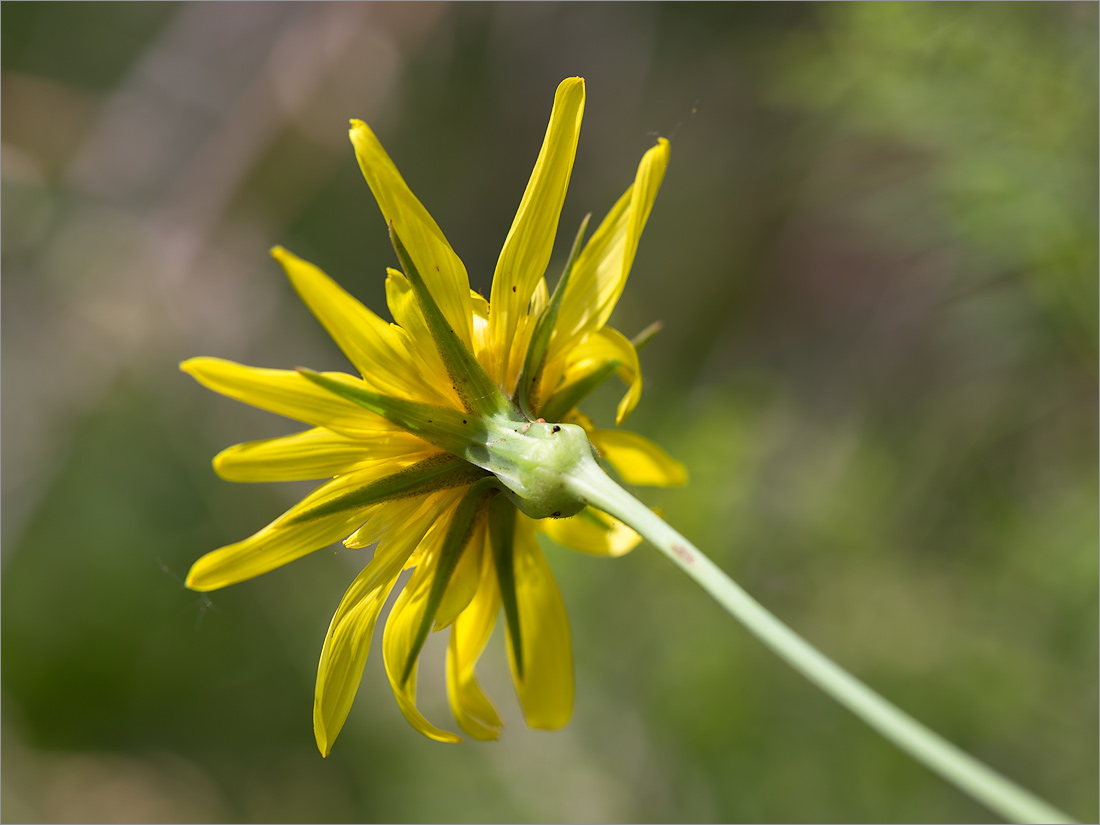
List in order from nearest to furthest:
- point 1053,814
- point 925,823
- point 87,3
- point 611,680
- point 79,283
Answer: point 1053,814, point 925,823, point 611,680, point 79,283, point 87,3

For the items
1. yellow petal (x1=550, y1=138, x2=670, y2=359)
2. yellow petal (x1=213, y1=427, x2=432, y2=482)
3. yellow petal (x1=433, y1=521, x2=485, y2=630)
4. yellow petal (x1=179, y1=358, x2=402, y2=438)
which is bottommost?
yellow petal (x1=433, y1=521, x2=485, y2=630)

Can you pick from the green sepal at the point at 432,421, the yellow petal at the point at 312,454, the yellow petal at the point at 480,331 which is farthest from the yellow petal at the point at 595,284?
the yellow petal at the point at 312,454


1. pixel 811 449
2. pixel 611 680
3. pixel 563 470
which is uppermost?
pixel 811 449

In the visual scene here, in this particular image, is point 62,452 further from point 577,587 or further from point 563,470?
point 563,470

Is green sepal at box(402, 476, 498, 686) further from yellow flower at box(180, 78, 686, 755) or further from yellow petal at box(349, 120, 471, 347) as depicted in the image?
yellow petal at box(349, 120, 471, 347)

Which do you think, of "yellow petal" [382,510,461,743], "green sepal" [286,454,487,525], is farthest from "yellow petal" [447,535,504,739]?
"green sepal" [286,454,487,525]

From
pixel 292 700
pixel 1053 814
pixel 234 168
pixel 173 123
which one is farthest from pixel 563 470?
pixel 173 123
